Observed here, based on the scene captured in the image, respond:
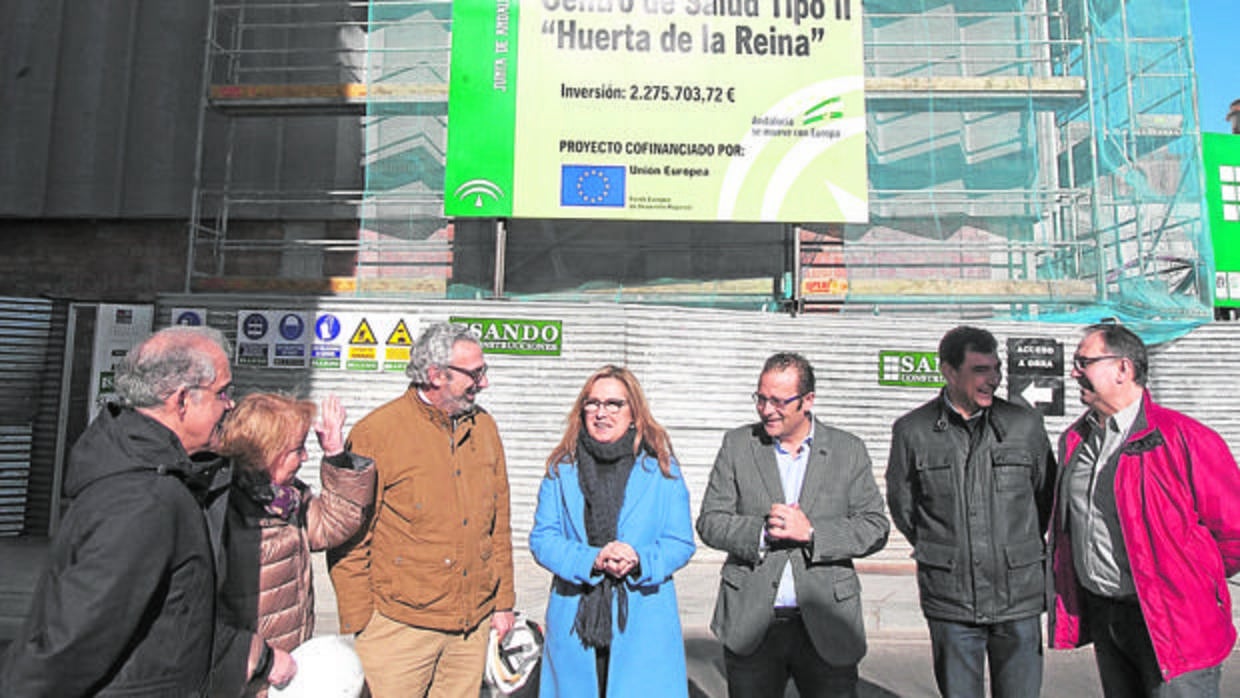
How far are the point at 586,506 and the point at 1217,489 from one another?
2253mm

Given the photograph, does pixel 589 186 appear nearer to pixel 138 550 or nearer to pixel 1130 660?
pixel 1130 660

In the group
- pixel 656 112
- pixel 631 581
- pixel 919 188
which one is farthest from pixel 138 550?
pixel 919 188

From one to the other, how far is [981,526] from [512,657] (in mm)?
1947

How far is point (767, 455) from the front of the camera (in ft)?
10.0

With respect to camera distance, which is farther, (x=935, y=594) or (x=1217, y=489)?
(x=935, y=594)

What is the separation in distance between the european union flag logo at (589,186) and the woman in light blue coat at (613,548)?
22.0 feet

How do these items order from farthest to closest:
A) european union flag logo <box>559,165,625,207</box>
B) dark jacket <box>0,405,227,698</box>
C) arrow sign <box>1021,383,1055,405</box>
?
1. european union flag logo <box>559,165,625,207</box>
2. arrow sign <box>1021,383,1055,405</box>
3. dark jacket <box>0,405,227,698</box>

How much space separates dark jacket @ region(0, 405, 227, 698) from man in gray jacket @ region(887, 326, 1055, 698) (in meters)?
2.60

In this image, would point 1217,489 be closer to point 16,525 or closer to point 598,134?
point 598,134

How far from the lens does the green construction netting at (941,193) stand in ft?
32.2

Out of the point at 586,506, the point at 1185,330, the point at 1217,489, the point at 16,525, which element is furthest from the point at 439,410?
the point at 1185,330

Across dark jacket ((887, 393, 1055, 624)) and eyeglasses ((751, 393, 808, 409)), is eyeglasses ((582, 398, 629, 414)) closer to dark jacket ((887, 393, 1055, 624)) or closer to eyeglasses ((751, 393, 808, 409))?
eyeglasses ((751, 393, 808, 409))

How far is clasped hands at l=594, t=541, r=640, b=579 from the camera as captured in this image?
2668mm

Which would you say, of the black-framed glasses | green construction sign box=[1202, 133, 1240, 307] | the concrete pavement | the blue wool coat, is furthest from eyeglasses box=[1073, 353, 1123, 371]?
green construction sign box=[1202, 133, 1240, 307]
